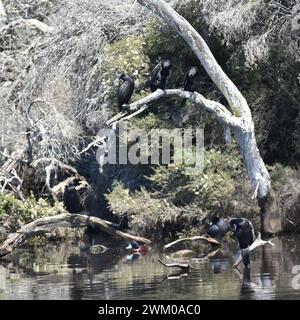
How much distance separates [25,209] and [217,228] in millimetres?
5067

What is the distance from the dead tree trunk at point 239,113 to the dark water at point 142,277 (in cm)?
76

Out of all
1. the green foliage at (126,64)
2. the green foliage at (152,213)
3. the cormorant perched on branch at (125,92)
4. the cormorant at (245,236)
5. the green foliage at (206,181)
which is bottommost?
the cormorant at (245,236)

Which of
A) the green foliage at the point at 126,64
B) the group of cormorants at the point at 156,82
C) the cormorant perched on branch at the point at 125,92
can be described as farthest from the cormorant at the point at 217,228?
the green foliage at the point at 126,64

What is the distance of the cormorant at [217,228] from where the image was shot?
20.6 metres

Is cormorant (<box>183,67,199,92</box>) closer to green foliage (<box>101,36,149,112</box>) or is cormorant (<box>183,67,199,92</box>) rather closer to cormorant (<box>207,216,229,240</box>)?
green foliage (<box>101,36,149,112</box>)

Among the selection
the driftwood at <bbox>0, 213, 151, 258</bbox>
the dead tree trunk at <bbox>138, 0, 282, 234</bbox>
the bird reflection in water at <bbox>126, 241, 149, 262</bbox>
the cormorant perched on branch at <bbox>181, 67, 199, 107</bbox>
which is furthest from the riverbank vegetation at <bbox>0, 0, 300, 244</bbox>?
the driftwood at <bbox>0, 213, 151, 258</bbox>

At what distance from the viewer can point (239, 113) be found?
68.2 feet

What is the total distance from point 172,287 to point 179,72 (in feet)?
28.9

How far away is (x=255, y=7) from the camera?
2206 cm

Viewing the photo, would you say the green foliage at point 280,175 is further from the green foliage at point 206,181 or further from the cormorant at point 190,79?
the cormorant at point 190,79
